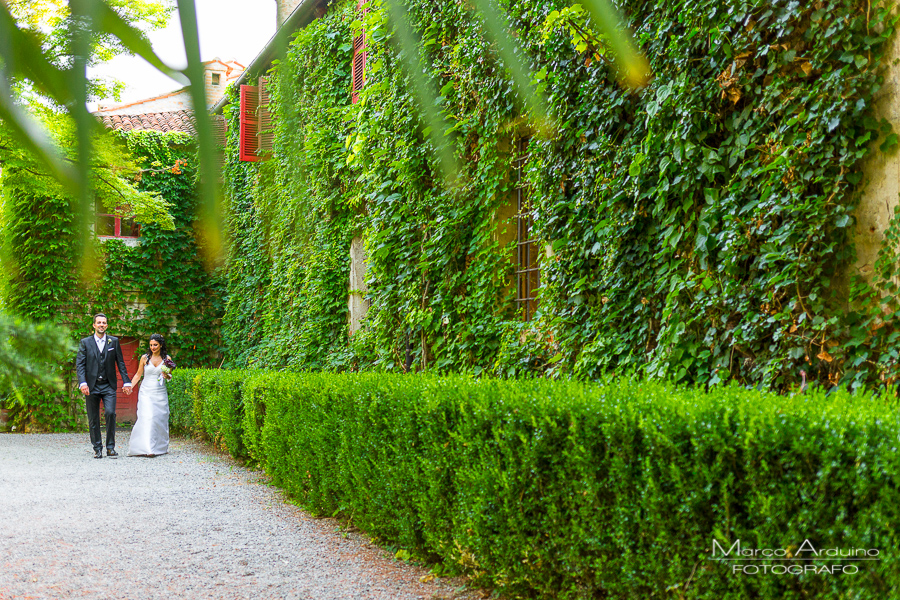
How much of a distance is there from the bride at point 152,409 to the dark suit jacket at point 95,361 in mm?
281

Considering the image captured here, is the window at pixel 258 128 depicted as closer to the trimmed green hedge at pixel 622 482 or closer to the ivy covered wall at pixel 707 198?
the ivy covered wall at pixel 707 198

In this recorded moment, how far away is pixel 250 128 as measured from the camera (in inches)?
25.5

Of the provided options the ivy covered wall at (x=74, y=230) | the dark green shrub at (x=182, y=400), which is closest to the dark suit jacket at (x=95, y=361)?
the dark green shrub at (x=182, y=400)

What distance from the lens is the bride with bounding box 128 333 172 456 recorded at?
382 inches

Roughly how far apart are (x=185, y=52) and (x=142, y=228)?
0.41 m

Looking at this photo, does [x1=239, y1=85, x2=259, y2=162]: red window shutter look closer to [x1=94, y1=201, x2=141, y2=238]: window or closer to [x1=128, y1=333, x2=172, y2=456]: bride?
[x1=94, y1=201, x2=141, y2=238]: window

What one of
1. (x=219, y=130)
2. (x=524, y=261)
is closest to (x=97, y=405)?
(x=524, y=261)

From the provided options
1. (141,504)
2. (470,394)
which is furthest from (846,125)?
(141,504)

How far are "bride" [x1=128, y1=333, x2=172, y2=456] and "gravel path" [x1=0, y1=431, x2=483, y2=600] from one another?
177 centimetres

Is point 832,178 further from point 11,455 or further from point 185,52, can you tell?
point 11,455

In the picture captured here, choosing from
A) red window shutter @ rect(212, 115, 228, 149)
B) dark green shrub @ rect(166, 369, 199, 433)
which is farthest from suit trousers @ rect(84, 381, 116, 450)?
red window shutter @ rect(212, 115, 228, 149)

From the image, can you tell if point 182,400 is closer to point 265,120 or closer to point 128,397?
point 128,397

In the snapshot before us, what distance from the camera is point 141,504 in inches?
247

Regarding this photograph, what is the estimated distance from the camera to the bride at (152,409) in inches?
382
